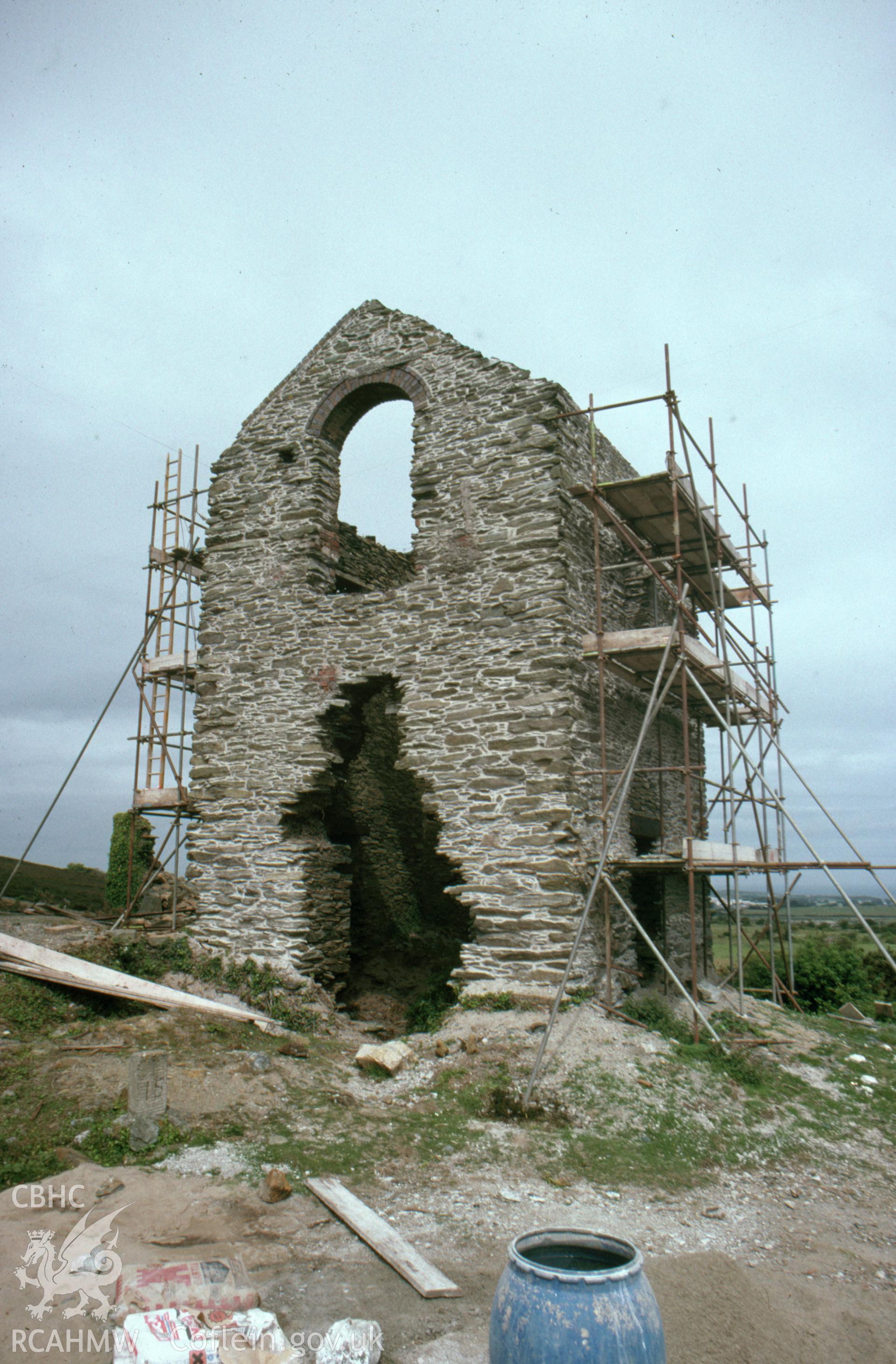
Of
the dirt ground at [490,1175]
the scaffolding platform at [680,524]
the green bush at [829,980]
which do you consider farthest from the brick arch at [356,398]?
the green bush at [829,980]

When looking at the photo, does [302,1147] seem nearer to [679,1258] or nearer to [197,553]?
[679,1258]

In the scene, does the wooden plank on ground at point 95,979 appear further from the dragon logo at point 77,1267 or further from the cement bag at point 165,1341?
the cement bag at point 165,1341

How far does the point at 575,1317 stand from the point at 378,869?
33.0 feet

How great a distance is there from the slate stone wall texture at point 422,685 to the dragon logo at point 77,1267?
499 centimetres

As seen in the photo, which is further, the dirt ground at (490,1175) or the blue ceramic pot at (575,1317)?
the dirt ground at (490,1175)

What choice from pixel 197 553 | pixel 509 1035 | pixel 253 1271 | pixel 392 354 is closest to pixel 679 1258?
pixel 253 1271

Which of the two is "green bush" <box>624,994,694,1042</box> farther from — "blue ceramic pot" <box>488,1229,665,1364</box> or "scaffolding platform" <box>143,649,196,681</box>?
"scaffolding platform" <box>143,649,196,681</box>

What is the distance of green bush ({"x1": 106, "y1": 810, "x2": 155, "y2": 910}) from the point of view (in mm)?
12859

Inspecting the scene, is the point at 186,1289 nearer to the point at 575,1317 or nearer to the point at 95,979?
the point at 575,1317

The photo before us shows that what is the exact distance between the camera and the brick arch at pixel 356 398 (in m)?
11.6

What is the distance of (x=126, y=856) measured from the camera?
42.4 feet

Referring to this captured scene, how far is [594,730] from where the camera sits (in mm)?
10102

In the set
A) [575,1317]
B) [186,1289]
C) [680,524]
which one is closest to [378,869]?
[680,524]

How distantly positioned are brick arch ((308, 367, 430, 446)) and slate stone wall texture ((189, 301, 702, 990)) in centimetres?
3
